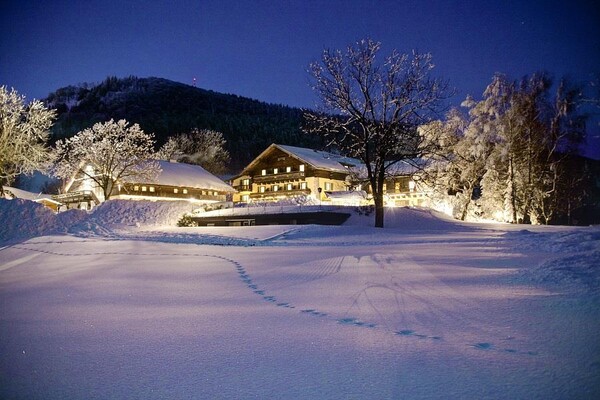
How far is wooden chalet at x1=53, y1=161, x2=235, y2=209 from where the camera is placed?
50.3 m

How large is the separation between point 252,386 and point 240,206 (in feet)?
107

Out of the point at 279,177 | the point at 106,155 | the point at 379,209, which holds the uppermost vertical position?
the point at 106,155

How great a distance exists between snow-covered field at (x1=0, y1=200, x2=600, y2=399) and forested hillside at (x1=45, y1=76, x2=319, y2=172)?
91.9m

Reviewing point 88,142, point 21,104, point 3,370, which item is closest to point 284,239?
point 3,370

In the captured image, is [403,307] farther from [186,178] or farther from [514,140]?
[186,178]

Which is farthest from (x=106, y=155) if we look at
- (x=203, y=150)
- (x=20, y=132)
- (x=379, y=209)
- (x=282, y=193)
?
(x=203, y=150)

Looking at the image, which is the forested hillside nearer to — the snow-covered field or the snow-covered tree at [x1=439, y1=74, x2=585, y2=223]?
the snow-covered tree at [x1=439, y1=74, x2=585, y2=223]

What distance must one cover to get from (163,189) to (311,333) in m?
52.8

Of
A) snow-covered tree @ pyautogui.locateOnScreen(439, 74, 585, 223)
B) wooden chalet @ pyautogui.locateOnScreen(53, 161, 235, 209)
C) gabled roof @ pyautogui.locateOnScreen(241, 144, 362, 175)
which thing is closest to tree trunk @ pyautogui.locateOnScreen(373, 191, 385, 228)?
snow-covered tree @ pyautogui.locateOnScreen(439, 74, 585, 223)

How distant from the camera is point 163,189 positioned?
52.9m

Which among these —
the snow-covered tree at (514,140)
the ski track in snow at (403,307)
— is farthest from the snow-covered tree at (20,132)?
the snow-covered tree at (514,140)

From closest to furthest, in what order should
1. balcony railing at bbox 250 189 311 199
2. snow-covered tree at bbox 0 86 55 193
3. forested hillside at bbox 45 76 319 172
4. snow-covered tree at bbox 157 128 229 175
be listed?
snow-covered tree at bbox 0 86 55 193 < balcony railing at bbox 250 189 311 199 < snow-covered tree at bbox 157 128 229 175 < forested hillside at bbox 45 76 319 172

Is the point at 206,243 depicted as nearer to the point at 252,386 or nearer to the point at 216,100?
the point at 252,386

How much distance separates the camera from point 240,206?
3509 centimetres
